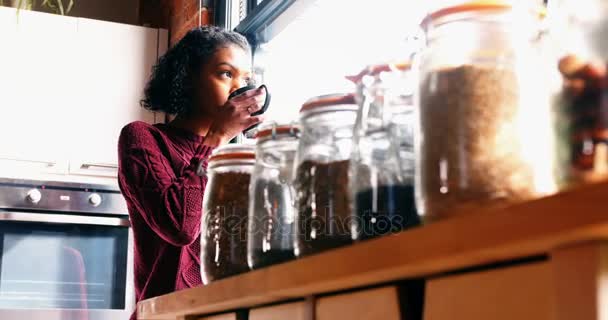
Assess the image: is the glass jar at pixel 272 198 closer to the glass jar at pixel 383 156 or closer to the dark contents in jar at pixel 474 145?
the glass jar at pixel 383 156

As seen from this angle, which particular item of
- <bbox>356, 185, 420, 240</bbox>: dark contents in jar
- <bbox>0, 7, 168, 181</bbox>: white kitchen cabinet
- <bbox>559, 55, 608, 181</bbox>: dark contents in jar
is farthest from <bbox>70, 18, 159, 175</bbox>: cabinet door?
<bbox>559, 55, 608, 181</bbox>: dark contents in jar

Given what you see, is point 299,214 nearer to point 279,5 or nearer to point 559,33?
point 559,33

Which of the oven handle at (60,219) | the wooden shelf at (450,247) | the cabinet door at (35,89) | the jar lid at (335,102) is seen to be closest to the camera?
the wooden shelf at (450,247)

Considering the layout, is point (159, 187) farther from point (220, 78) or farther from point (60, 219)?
point (60, 219)

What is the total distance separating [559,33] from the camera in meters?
0.53

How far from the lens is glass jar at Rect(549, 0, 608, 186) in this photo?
1.52 feet

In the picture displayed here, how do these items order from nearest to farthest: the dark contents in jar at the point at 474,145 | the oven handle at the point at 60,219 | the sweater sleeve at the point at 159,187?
the dark contents in jar at the point at 474,145, the sweater sleeve at the point at 159,187, the oven handle at the point at 60,219

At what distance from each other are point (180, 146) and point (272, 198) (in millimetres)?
1143

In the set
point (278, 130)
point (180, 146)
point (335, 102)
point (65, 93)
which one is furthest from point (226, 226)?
point (65, 93)

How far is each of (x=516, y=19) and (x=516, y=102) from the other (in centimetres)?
7

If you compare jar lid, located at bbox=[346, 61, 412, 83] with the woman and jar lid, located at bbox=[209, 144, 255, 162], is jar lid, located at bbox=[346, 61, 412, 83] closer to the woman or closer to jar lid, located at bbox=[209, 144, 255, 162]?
jar lid, located at bbox=[209, 144, 255, 162]

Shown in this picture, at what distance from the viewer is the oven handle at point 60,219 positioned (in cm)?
279

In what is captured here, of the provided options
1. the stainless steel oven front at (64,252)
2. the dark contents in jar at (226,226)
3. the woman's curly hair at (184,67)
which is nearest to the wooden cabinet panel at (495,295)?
the dark contents in jar at (226,226)

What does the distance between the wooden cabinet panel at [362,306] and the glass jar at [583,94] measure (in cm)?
18
